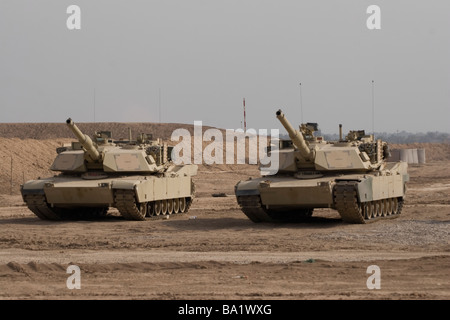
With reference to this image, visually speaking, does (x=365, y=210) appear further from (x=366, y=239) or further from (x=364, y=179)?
(x=366, y=239)

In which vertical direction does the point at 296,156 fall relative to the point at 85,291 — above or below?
above

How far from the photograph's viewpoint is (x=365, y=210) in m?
26.9

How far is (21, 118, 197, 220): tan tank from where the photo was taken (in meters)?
27.9

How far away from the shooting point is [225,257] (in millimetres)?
19188

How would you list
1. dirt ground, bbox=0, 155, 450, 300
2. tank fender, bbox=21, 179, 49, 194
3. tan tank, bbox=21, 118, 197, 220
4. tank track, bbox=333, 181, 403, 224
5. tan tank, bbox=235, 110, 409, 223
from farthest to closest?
tank fender, bbox=21, 179, 49, 194
tan tank, bbox=21, 118, 197, 220
tan tank, bbox=235, 110, 409, 223
tank track, bbox=333, 181, 403, 224
dirt ground, bbox=0, 155, 450, 300

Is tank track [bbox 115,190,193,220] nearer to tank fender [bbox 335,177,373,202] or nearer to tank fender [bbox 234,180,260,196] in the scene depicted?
tank fender [bbox 234,180,260,196]

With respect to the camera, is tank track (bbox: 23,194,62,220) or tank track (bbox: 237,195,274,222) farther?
tank track (bbox: 23,194,62,220)

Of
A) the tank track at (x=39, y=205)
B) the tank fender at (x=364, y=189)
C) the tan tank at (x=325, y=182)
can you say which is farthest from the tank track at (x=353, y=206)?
the tank track at (x=39, y=205)

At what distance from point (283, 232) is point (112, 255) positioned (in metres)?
6.31

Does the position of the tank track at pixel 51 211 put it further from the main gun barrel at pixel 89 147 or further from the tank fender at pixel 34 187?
the main gun barrel at pixel 89 147

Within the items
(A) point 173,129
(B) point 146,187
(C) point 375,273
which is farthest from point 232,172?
(C) point 375,273

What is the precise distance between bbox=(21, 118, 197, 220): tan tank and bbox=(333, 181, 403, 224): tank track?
19.3 ft

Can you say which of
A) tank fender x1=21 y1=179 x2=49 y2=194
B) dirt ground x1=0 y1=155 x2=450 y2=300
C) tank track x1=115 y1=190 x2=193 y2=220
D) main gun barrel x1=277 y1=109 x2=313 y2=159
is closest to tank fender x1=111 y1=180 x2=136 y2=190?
tank track x1=115 y1=190 x2=193 y2=220

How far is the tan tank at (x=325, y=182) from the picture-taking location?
25.6 m
